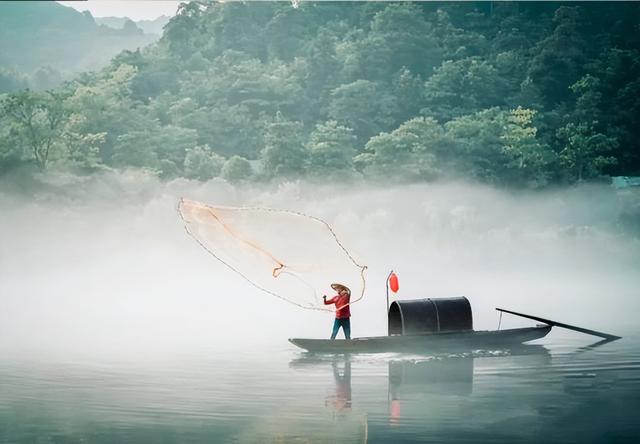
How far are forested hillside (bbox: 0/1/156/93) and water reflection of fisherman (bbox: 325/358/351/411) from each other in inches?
4294

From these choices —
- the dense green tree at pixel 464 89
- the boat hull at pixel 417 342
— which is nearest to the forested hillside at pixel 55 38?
the dense green tree at pixel 464 89

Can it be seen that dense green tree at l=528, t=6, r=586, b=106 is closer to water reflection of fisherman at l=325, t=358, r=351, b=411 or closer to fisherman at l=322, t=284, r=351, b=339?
fisherman at l=322, t=284, r=351, b=339

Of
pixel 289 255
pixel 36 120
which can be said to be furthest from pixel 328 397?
pixel 36 120

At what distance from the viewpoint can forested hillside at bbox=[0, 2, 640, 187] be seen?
8838 cm

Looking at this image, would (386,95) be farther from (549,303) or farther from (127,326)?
(127,326)

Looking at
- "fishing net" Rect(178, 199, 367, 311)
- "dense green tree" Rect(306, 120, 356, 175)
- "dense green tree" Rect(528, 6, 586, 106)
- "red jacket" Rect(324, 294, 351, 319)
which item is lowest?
"red jacket" Rect(324, 294, 351, 319)

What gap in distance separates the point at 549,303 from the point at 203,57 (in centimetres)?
7077

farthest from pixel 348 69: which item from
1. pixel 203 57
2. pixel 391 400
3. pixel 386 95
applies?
pixel 391 400

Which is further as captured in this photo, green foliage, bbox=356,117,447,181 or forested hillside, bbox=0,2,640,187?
forested hillside, bbox=0,2,640,187

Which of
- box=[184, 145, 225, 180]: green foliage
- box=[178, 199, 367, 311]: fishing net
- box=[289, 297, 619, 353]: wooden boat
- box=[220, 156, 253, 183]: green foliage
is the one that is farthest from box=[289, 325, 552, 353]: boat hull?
box=[184, 145, 225, 180]: green foliage

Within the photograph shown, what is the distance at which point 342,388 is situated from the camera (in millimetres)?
24391

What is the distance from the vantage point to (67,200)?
87125mm

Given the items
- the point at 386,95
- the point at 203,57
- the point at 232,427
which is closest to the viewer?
the point at 232,427

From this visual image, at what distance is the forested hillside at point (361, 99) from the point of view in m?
88.4
